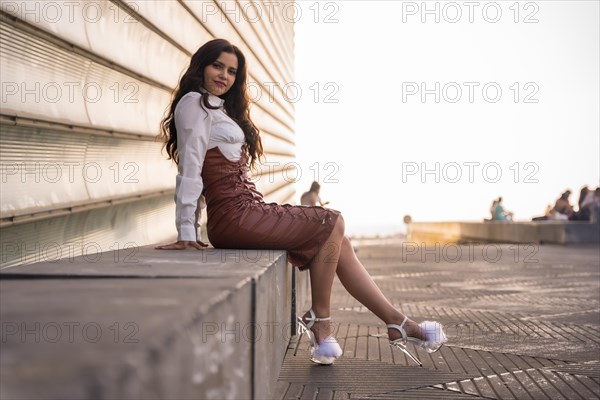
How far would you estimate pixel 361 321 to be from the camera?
5.34 meters

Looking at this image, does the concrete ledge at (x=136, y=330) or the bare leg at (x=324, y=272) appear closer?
the concrete ledge at (x=136, y=330)

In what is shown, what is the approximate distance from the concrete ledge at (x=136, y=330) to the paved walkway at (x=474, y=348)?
3.15 ft

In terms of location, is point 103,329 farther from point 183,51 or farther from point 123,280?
point 183,51

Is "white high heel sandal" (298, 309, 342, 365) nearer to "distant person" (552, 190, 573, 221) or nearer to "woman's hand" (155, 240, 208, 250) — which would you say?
"woman's hand" (155, 240, 208, 250)

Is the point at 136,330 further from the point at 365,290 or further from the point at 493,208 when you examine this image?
the point at 493,208

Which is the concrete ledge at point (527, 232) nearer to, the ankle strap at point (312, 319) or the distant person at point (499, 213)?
the distant person at point (499, 213)

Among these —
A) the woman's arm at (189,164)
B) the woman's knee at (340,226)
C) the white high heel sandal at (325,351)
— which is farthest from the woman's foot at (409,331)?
the woman's arm at (189,164)

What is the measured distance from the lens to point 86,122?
4477mm

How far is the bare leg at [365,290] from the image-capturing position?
3.83 m

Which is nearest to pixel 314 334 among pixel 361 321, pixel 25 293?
pixel 361 321

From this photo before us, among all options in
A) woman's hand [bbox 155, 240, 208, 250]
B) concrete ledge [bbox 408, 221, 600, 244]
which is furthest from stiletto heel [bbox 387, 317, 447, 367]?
concrete ledge [bbox 408, 221, 600, 244]

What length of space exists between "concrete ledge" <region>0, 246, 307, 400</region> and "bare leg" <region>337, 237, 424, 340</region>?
4.36ft

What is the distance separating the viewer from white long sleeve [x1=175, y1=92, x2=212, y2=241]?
347cm

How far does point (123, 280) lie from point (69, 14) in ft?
8.98
